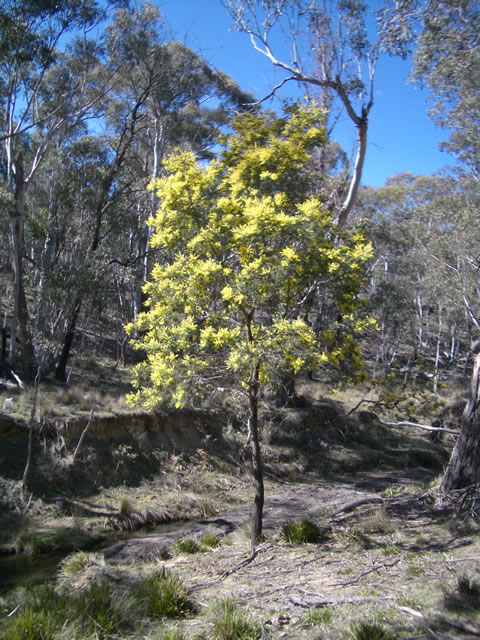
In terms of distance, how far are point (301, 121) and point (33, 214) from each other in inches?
663

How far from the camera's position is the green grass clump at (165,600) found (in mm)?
4961

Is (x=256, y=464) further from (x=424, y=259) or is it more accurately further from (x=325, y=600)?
(x=424, y=259)

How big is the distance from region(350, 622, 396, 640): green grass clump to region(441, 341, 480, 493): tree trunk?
13.6 ft

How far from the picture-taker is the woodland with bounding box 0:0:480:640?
22.1ft

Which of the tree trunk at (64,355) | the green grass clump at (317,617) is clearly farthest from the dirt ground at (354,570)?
the tree trunk at (64,355)

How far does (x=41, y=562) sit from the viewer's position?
27.0 feet

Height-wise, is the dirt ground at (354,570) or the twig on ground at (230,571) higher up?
the dirt ground at (354,570)

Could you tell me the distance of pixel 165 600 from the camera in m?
5.04

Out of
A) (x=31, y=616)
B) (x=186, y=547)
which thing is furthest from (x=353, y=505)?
(x=31, y=616)

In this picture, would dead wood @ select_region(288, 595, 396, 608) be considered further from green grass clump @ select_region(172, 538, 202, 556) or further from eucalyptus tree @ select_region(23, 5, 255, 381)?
eucalyptus tree @ select_region(23, 5, 255, 381)

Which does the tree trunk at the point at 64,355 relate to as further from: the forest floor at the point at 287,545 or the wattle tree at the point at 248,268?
the wattle tree at the point at 248,268

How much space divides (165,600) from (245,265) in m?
3.74

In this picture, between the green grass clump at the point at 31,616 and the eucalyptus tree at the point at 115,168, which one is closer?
the green grass clump at the point at 31,616

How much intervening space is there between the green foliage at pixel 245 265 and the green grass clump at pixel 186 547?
252cm
